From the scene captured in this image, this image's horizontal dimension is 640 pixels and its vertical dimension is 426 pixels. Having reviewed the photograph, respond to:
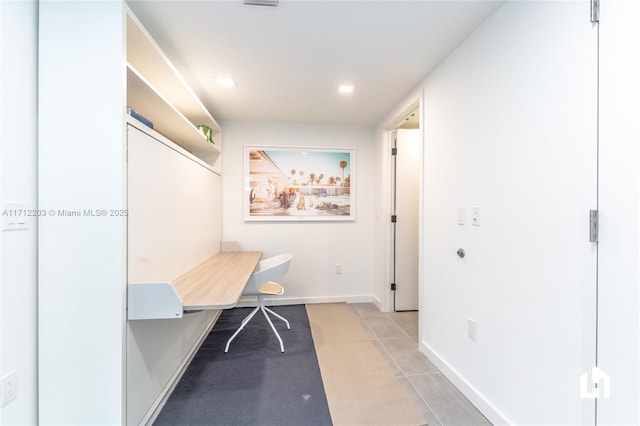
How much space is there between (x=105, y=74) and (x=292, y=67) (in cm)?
122

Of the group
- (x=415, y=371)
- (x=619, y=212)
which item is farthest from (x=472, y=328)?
(x=619, y=212)

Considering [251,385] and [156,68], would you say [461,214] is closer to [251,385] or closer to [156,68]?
[251,385]

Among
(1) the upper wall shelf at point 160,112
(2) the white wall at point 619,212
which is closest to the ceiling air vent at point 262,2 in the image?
(1) the upper wall shelf at point 160,112

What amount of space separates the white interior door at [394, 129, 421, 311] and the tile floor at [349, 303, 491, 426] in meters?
0.26

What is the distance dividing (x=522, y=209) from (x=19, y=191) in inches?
94.9

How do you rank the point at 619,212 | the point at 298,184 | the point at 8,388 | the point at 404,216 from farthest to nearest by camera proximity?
the point at 298,184
the point at 404,216
the point at 8,388
the point at 619,212

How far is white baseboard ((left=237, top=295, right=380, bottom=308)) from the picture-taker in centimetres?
330

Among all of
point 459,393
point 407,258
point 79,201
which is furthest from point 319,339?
point 79,201

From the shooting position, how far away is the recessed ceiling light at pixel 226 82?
2.21 m

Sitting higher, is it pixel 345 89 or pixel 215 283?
pixel 345 89

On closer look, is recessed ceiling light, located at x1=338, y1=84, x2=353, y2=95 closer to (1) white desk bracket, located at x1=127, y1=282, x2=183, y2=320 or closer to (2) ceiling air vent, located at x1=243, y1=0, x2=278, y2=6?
(2) ceiling air vent, located at x1=243, y1=0, x2=278, y2=6

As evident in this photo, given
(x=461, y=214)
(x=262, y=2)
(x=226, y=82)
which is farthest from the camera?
(x=226, y=82)

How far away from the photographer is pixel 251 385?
5.97ft

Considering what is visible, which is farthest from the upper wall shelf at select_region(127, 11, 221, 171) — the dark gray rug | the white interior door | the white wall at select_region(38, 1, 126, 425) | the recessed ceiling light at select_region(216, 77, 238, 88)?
the white interior door
